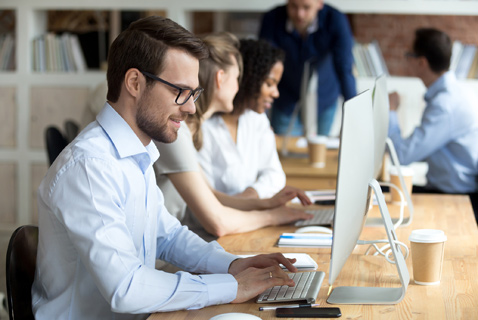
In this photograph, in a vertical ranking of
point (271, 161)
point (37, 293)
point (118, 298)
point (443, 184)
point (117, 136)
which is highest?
point (117, 136)

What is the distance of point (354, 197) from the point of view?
4.23 ft

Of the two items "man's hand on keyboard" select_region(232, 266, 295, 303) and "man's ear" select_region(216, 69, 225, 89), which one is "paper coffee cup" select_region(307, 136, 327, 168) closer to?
"man's ear" select_region(216, 69, 225, 89)

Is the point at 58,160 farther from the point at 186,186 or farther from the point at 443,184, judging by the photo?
the point at 443,184

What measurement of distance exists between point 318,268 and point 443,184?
1.87 m

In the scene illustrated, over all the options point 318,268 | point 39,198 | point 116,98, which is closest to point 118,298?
point 39,198

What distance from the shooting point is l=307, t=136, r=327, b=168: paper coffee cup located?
3.16 m

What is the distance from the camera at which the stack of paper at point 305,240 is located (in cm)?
188

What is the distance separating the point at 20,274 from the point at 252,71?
1414mm

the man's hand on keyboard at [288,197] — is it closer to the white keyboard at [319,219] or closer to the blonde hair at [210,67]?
the white keyboard at [319,219]

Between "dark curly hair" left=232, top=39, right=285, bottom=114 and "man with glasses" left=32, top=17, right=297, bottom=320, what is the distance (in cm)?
116

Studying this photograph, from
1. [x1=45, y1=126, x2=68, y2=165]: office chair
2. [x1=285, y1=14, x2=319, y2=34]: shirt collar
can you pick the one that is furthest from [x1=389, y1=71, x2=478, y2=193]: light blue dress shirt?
[x1=45, y1=126, x2=68, y2=165]: office chair

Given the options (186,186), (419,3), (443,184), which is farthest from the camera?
(419,3)

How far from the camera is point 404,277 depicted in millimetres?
1398

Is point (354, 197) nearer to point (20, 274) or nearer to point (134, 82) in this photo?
point (134, 82)
